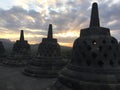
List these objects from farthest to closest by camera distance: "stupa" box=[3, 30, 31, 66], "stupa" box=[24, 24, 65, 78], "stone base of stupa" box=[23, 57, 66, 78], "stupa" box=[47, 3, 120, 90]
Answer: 1. "stupa" box=[3, 30, 31, 66]
2. "stupa" box=[24, 24, 65, 78]
3. "stone base of stupa" box=[23, 57, 66, 78]
4. "stupa" box=[47, 3, 120, 90]

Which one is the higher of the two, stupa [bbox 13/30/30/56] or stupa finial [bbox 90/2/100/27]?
stupa finial [bbox 90/2/100/27]

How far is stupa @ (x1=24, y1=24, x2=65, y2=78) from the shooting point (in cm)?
1952

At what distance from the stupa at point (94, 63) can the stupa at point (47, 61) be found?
757 cm

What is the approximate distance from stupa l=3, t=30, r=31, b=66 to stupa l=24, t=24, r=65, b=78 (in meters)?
6.98

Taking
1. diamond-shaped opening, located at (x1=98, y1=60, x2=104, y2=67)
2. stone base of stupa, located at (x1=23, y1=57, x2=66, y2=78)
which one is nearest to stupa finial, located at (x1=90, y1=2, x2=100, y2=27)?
diamond-shaped opening, located at (x1=98, y1=60, x2=104, y2=67)

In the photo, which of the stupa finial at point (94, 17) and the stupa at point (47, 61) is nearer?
the stupa finial at point (94, 17)

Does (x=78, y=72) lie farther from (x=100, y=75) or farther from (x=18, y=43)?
(x=18, y=43)

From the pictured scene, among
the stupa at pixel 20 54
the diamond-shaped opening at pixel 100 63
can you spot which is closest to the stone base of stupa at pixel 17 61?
the stupa at pixel 20 54

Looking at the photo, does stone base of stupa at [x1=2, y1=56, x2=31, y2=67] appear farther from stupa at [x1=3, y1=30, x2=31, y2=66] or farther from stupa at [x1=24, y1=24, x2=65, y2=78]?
stupa at [x1=24, y1=24, x2=65, y2=78]

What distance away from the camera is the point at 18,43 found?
93.2ft

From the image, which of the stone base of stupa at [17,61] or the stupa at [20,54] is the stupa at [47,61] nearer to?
the stone base of stupa at [17,61]

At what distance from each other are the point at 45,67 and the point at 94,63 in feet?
31.7

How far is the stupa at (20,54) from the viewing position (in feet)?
90.2

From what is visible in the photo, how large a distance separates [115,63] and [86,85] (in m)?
2.38
